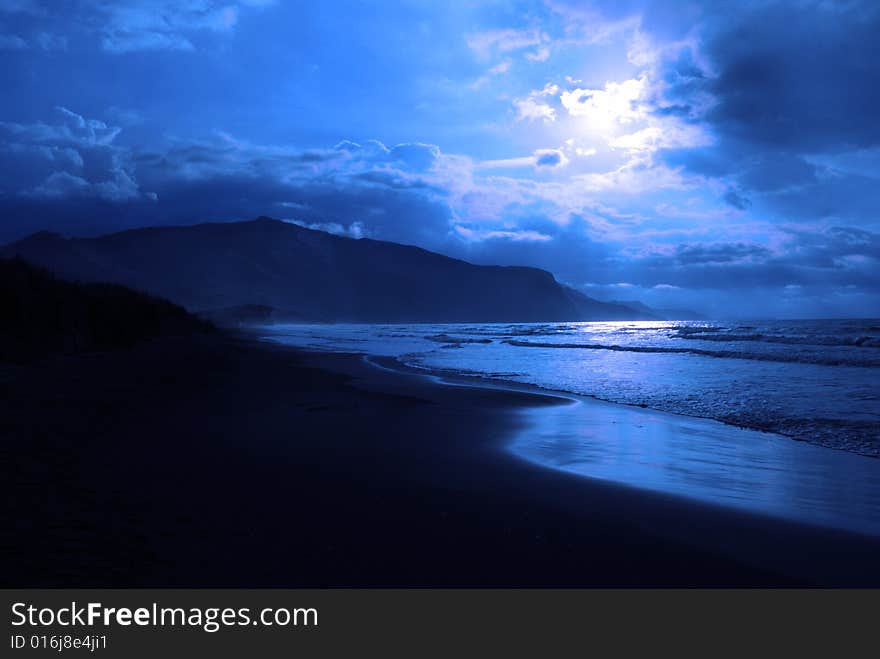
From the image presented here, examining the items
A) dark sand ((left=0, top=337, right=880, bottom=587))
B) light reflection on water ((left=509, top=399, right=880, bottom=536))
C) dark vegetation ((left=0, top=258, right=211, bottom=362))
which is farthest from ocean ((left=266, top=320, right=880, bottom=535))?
dark vegetation ((left=0, top=258, right=211, bottom=362))

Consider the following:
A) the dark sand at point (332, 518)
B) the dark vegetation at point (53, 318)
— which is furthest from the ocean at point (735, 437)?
the dark vegetation at point (53, 318)

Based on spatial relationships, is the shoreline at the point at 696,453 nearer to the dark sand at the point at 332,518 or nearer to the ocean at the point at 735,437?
the ocean at the point at 735,437

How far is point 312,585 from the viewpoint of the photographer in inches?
103

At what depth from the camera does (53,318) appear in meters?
14.4

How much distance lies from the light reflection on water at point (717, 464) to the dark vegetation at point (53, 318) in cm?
1183

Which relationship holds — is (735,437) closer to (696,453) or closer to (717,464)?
(696,453)

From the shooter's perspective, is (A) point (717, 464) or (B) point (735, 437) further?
(B) point (735, 437)

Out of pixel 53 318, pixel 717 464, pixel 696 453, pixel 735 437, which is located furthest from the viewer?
pixel 53 318

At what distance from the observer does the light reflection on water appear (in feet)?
15.0

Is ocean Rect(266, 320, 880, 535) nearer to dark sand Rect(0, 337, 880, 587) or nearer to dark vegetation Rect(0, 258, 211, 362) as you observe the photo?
dark sand Rect(0, 337, 880, 587)

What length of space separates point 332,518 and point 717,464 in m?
4.71

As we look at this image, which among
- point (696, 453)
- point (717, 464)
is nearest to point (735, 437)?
point (696, 453)
